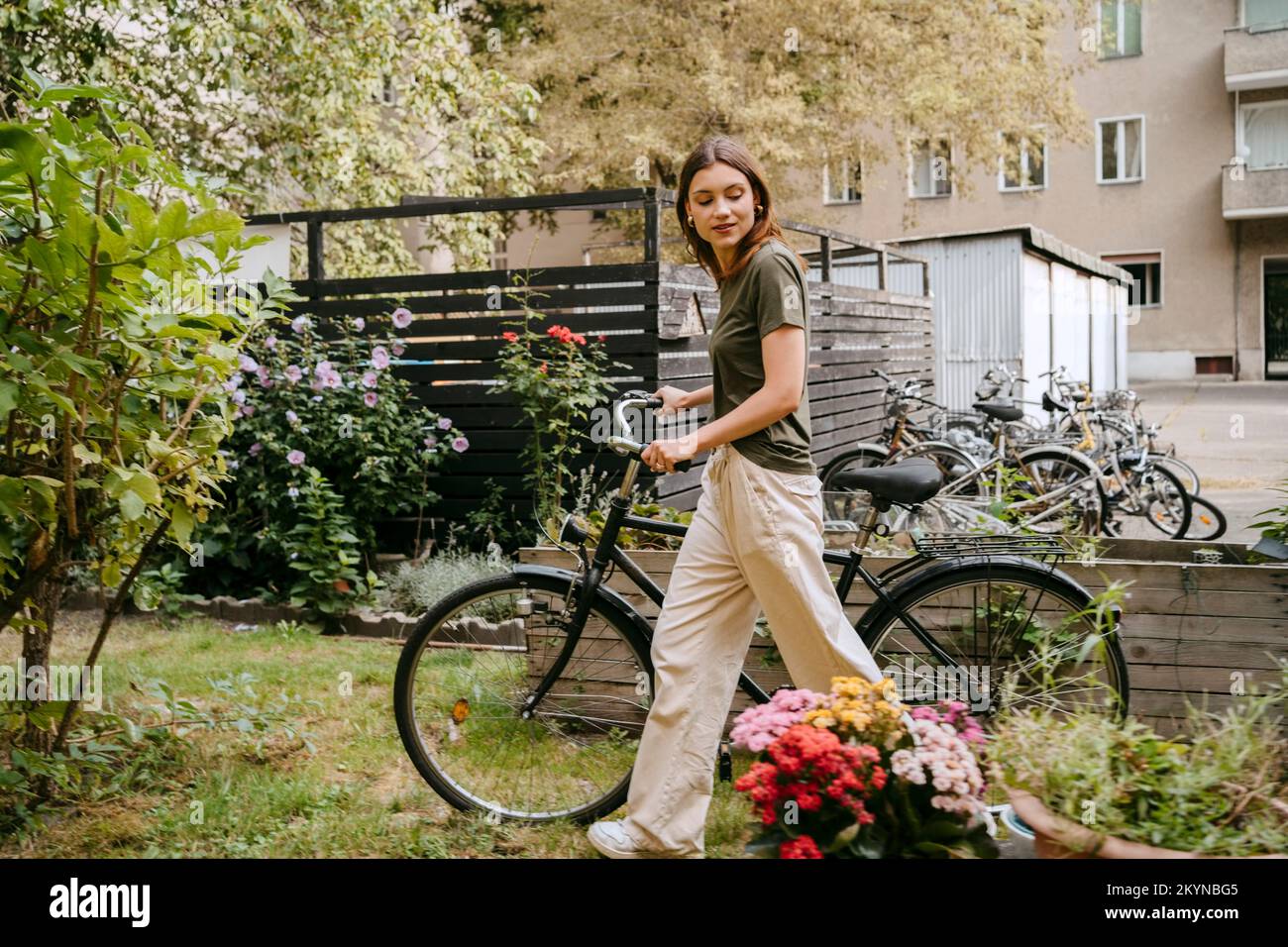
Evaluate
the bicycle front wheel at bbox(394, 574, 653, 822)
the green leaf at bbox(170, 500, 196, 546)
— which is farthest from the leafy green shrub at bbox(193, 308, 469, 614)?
the bicycle front wheel at bbox(394, 574, 653, 822)

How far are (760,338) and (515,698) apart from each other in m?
1.48

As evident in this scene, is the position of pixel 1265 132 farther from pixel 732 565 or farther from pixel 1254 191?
pixel 732 565

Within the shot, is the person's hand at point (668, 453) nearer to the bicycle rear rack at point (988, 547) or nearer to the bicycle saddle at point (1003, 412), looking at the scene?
the bicycle rear rack at point (988, 547)

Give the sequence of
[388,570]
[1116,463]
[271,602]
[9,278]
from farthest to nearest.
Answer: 1. [1116,463]
2. [388,570]
3. [271,602]
4. [9,278]

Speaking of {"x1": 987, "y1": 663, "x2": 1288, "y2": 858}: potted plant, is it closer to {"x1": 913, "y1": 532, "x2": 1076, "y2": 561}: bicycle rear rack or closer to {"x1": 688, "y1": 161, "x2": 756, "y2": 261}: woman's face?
{"x1": 913, "y1": 532, "x2": 1076, "y2": 561}: bicycle rear rack

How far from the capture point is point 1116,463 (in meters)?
9.17

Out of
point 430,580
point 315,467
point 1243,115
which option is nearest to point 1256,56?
point 1243,115

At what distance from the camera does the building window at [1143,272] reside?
30.4 metres

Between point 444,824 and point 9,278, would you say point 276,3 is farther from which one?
point 444,824

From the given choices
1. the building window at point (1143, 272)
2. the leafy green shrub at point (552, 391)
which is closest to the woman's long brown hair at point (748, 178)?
the leafy green shrub at point (552, 391)

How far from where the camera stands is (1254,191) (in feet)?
94.2

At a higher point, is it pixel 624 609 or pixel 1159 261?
pixel 1159 261
